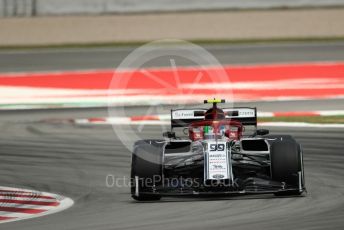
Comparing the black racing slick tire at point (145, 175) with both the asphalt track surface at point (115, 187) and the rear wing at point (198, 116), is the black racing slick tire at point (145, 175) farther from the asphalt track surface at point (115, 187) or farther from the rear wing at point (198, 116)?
the rear wing at point (198, 116)

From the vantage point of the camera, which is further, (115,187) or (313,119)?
(313,119)

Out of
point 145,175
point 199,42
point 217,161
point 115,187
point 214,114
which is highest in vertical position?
point 199,42

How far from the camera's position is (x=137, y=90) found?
2512cm

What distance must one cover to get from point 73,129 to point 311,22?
1808 cm

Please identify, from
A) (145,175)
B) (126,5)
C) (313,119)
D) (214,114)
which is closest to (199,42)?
(126,5)

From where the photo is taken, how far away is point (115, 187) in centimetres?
1363

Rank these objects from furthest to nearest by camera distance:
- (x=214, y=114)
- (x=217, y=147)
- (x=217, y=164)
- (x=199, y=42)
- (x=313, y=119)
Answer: (x=199, y=42) → (x=313, y=119) → (x=214, y=114) → (x=217, y=147) → (x=217, y=164)

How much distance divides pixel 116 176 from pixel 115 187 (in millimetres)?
942

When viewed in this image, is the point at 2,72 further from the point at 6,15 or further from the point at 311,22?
the point at 311,22

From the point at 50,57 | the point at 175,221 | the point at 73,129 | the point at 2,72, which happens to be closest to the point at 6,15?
the point at 50,57

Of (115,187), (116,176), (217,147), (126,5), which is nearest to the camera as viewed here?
(217,147)

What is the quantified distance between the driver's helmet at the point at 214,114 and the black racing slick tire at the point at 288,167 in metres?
0.90

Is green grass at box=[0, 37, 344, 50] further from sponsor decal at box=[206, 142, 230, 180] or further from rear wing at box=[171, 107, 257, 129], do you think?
sponsor decal at box=[206, 142, 230, 180]

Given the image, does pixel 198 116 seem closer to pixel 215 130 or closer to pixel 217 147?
pixel 215 130
